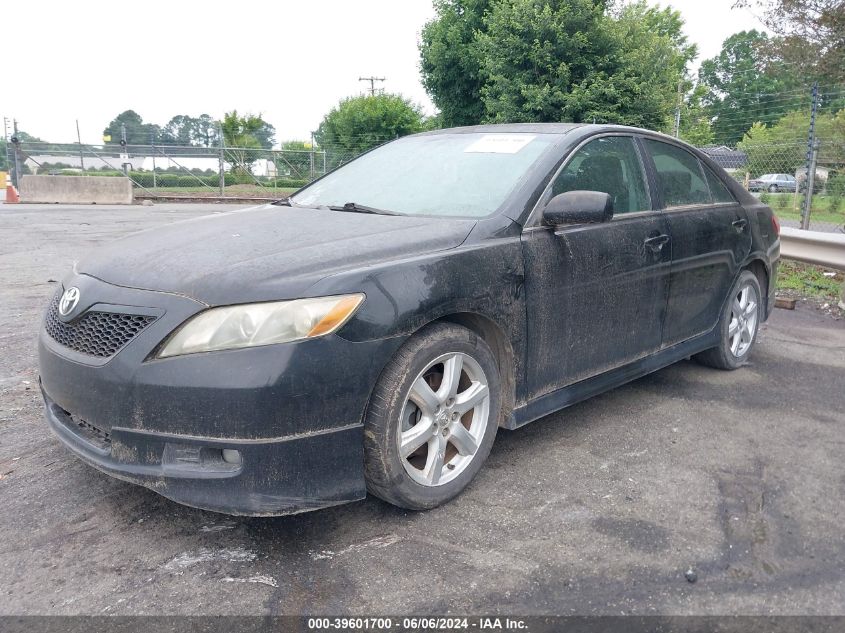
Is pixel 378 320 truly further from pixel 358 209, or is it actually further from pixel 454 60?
pixel 454 60

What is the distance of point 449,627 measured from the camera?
2.14 meters

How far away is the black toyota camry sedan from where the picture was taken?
2.36m

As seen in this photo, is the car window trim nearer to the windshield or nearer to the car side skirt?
the windshield

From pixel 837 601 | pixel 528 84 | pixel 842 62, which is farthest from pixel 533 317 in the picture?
pixel 528 84

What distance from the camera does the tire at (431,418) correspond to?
256cm

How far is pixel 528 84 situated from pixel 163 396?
16277mm

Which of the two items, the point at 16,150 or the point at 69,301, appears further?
the point at 16,150

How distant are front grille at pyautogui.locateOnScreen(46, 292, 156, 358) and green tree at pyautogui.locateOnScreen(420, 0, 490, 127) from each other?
76.7 feet

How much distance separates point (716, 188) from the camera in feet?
15.1

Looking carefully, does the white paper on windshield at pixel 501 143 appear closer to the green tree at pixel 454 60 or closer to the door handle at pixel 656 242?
the door handle at pixel 656 242

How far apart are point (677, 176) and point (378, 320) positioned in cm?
257

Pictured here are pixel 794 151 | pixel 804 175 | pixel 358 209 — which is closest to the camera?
pixel 358 209

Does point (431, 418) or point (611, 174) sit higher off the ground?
point (611, 174)

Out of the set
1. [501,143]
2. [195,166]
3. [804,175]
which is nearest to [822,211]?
[804,175]
